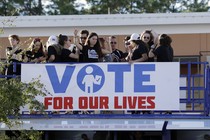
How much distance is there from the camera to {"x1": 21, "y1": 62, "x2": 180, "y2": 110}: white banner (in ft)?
35.3

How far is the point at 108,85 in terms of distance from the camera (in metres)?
10.9

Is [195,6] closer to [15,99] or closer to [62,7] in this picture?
[62,7]

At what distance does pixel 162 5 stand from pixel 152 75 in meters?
29.0

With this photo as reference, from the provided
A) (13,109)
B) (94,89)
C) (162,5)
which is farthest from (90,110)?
(162,5)

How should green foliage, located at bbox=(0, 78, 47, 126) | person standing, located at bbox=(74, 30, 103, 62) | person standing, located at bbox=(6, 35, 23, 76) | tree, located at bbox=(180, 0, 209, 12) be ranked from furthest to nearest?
tree, located at bbox=(180, 0, 209, 12), person standing, located at bbox=(6, 35, 23, 76), person standing, located at bbox=(74, 30, 103, 62), green foliage, located at bbox=(0, 78, 47, 126)

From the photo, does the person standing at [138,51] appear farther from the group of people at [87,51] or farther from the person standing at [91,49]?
the person standing at [91,49]

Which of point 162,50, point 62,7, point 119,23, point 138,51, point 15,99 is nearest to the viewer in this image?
point 15,99

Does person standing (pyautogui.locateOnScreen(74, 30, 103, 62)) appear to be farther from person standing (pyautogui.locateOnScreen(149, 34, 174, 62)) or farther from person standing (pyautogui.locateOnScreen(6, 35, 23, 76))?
person standing (pyautogui.locateOnScreen(6, 35, 23, 76))

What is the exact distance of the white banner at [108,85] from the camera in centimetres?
1076

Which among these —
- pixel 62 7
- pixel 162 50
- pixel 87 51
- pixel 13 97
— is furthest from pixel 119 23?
pixel 62 7

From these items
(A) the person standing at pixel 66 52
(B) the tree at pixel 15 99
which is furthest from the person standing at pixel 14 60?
(B) the tree at pixel 15 99

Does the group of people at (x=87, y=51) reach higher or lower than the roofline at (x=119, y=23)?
lower

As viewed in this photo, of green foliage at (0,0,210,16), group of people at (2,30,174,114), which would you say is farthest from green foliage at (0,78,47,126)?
green foliage at (0,0,210,16)

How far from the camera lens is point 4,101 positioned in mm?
9016
